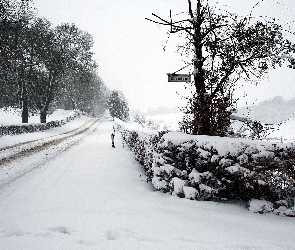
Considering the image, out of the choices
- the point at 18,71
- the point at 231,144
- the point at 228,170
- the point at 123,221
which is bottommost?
the point at 123,221

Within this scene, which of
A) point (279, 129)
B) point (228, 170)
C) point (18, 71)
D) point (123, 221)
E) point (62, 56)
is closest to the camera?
point (123, 221)

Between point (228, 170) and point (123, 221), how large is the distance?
2115 millimetres

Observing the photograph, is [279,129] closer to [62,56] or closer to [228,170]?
[228,170]

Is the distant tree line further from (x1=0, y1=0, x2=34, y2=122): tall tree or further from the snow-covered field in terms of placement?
the snow-covered field

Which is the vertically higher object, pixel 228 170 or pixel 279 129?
pixel 279 129

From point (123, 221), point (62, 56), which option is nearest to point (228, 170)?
point (123, 221)

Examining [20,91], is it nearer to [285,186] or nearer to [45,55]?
[45,55]

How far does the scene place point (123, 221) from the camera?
391cm

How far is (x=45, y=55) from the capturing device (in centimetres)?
2433

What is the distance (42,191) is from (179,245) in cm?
371

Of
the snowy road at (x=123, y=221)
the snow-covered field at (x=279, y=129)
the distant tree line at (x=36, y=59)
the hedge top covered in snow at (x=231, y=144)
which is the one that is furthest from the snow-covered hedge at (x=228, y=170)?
the distant tree line at (x=36, y=59)

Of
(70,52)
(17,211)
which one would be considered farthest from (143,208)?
(70,52)

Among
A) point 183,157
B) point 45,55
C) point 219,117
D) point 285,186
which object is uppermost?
point 45,55

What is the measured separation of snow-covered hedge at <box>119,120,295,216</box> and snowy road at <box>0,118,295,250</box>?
265 millimetres
